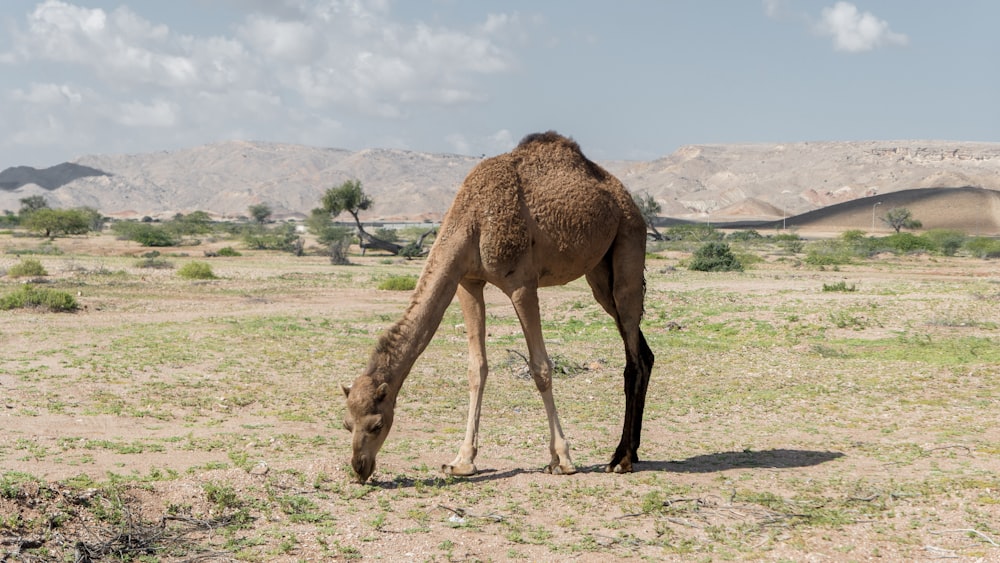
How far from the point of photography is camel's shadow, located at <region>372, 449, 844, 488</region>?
27.4 ft

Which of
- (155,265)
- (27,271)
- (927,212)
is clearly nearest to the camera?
(27,271)

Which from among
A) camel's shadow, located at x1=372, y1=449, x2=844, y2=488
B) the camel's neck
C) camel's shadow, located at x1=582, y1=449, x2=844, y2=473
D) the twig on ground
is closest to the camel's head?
the camel's neck

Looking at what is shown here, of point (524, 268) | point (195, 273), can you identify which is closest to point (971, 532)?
point (524, 268)

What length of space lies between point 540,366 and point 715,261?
3269 cm

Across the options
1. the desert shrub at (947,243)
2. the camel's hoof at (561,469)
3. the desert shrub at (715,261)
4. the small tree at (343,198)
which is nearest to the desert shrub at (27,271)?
the camel's hoof at (561,469)

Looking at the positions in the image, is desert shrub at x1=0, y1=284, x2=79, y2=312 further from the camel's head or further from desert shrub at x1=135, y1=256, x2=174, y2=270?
desert shrub at x1=135, y1=256, x2=174, y2=270

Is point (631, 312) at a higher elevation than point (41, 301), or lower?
higher

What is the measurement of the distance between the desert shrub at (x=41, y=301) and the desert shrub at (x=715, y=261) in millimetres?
26797

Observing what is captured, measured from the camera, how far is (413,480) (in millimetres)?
8023

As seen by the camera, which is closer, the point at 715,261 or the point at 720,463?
the point at 720,463

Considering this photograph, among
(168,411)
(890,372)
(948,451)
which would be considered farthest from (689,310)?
(168,411)

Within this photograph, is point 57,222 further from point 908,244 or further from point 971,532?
point 971,532

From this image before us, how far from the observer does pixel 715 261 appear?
3972cm

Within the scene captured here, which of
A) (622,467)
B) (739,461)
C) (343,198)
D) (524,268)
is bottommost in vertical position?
(739,461)
